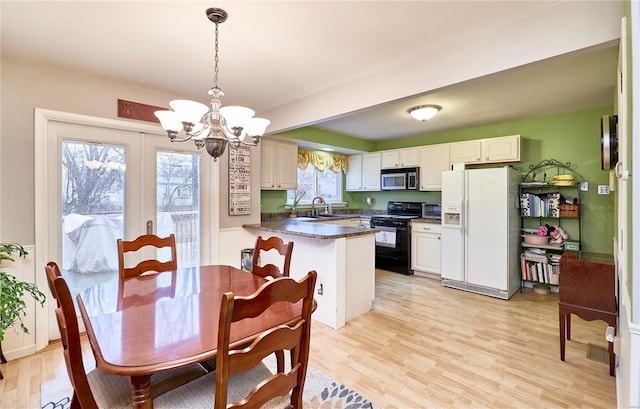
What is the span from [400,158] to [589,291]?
338cm

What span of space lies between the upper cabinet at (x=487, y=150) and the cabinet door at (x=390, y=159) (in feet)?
3.08

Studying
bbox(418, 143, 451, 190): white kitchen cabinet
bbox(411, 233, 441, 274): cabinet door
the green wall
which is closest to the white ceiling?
the green wall

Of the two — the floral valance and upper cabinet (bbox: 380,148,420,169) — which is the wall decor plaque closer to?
the floral valance

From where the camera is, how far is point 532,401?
1.77 metres

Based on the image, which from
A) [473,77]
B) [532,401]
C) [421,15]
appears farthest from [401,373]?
[421,15]

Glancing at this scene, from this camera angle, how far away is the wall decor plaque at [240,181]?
3.61m

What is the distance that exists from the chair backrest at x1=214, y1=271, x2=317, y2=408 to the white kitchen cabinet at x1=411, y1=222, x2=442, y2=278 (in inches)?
140

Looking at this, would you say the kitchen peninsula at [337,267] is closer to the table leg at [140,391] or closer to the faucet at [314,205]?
the table leg at [140,391]

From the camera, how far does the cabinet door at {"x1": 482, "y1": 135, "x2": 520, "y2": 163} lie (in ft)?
12.7

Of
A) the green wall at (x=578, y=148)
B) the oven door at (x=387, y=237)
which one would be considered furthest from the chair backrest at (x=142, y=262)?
the oven door at (x=387, y=237)

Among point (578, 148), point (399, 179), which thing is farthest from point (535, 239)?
point (399, 179)

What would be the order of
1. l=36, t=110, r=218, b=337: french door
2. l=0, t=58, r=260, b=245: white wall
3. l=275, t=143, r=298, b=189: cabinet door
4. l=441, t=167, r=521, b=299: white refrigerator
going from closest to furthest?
1. l=0, t=58, r=260, b=245: white wall
2. l=36, t=110, r=218, b=337: french door
3. l=441, t=167, r=521, b=299: white refrigerator
4. l=275, t=143, r=298, b=189: cabinet door

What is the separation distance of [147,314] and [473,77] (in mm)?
2385

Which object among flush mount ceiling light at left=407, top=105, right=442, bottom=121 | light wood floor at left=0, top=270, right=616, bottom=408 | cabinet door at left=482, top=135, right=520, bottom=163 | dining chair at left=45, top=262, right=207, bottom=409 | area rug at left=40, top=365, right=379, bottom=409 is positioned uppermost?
flush mount ceiling light at left=407, top=105, right=442, bottom=121
